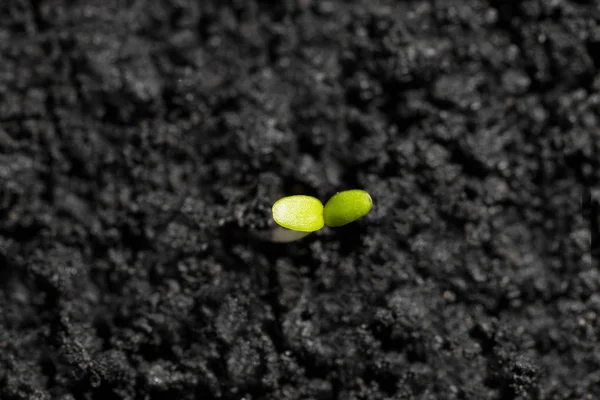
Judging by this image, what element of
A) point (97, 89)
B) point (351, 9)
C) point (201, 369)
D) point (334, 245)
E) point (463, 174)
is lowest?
point (201, 369)

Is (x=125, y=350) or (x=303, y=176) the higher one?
(x=303, y=176)

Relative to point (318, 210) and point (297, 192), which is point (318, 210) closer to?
point (318, 210)

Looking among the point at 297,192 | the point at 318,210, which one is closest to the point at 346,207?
the point at 318,210

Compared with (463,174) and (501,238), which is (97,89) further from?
(501,238)

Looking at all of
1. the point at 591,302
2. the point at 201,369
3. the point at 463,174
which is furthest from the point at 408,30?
the point at 201,369
